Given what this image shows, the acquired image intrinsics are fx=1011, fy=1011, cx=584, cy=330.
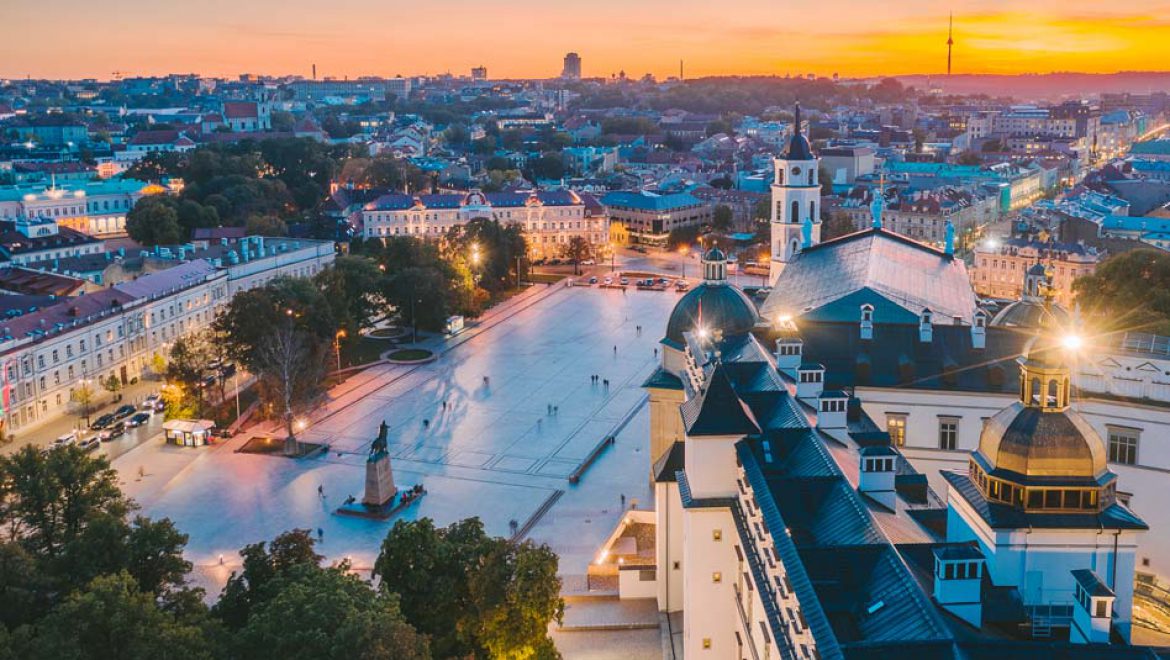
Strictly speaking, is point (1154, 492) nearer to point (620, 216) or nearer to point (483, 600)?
point (483, 600)

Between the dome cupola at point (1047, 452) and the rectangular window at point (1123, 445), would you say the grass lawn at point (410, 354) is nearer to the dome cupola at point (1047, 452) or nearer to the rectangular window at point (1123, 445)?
the rectangular window at point (1123, 445)

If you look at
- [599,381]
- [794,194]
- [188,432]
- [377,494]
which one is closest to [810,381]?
[377,494]

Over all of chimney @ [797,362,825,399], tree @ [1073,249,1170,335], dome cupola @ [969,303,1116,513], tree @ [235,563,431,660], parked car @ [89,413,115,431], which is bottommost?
parked car @ [89,413,115,431]

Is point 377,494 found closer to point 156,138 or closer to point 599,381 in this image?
point 599,381

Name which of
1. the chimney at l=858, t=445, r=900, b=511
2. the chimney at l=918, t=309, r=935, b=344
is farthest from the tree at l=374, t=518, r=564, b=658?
the chimney at l=918, t=309, r=935, b=344

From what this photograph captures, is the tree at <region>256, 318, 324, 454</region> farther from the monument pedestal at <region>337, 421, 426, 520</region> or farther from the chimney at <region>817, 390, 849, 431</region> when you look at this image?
the chimney at <region>817, 390, 849, 431</region>

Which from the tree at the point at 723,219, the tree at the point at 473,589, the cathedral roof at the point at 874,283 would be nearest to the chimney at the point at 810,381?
the cathedral roof at the point at 874,283

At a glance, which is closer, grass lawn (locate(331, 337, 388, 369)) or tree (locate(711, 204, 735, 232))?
grass lawn (locate(331, 337, 388, 369))
